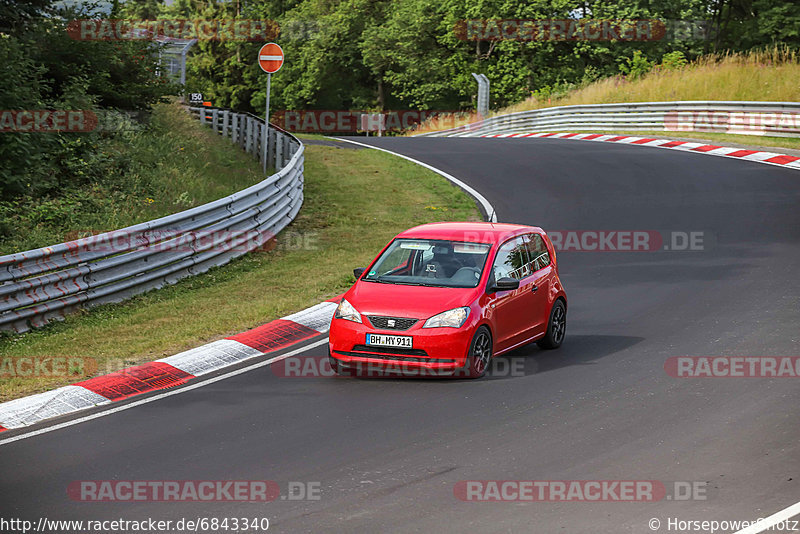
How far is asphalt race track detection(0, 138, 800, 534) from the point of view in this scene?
680 cm

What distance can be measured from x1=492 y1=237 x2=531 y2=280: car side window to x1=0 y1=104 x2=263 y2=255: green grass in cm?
771

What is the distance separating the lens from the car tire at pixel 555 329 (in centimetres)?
1181

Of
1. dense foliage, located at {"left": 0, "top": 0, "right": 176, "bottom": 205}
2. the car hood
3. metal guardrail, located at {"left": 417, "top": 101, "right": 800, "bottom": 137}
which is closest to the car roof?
the car hood

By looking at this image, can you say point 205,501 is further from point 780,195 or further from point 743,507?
point 780,195

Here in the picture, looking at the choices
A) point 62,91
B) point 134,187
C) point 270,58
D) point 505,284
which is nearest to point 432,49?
point 270,58

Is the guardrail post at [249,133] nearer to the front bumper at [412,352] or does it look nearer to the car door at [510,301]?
the car door at [510,301]

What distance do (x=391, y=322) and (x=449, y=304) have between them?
0.63m

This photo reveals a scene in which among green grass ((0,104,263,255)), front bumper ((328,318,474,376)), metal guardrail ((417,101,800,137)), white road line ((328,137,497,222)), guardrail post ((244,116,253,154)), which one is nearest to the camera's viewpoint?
front bumper ((328,318,474,376))

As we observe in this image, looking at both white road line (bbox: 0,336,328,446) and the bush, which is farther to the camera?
the bush

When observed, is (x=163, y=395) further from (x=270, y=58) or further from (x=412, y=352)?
(x=270, y=58)

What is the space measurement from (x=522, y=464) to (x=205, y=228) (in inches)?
388

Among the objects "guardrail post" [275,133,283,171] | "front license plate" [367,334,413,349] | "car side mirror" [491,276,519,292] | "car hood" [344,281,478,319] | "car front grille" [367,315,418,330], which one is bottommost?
"front license plate" [367,334,413,349]

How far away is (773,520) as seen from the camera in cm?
651

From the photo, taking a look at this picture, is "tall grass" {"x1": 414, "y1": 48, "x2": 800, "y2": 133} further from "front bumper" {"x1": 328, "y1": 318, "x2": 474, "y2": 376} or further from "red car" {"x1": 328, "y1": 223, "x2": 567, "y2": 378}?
"front bumper" {"x1": 328, "y1": 318, "x2": 474, "y2": 376}
